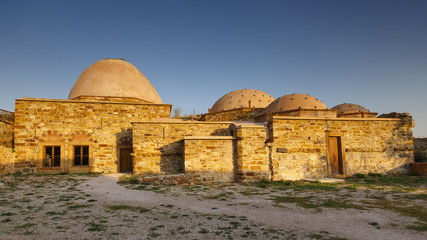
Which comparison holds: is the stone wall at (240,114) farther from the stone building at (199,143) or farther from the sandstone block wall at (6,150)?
the sandstone block wall at (6,150)

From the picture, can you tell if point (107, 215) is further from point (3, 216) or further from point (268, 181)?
point (268, 181)

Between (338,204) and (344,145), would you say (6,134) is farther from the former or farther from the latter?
(344,145)

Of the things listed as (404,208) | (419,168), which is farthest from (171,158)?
(419,168)

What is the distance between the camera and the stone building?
10.5 m

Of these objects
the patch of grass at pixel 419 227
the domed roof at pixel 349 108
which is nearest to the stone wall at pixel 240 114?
the domed roof at pixel 349 108

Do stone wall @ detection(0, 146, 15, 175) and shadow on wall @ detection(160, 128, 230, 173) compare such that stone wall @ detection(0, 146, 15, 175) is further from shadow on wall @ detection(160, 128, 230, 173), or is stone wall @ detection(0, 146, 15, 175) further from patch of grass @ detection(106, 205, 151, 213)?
patch of grass @ detection(106, 205, 151, 213)

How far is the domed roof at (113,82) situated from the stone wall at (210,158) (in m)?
7.98

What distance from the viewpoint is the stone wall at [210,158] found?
10.2 metres

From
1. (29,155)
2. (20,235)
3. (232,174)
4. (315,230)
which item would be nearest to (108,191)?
(20,235)

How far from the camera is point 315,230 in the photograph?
14.4 ft

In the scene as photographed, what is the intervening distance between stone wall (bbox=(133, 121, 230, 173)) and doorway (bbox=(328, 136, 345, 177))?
7.44 m

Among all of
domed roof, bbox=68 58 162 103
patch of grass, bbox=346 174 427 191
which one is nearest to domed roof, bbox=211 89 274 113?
domed roof, bbox=68 58 162 103

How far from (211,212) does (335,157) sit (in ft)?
28.4

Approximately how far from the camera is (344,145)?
38.7 feet
